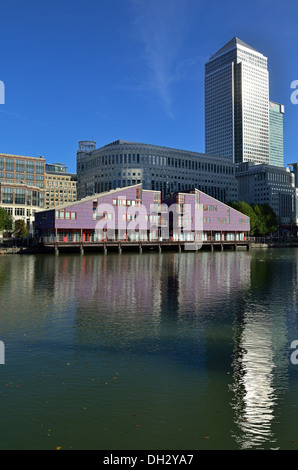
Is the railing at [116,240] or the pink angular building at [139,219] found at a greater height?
the pink angular building at [139,219]

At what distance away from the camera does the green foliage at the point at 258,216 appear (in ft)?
590

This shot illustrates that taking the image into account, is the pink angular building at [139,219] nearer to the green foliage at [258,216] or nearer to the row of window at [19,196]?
the green foliage at [258,216]

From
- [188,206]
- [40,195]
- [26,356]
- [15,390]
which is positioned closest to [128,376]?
[15,390]

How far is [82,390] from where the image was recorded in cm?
1479

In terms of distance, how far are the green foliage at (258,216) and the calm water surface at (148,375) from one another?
151 m

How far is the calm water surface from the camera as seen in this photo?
38.5ft

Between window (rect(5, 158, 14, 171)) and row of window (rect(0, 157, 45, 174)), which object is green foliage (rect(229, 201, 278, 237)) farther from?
window (rect(5, 158, 14, 171))

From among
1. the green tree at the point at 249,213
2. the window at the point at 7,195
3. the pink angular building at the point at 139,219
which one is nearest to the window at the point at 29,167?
the window at the point at 7,195

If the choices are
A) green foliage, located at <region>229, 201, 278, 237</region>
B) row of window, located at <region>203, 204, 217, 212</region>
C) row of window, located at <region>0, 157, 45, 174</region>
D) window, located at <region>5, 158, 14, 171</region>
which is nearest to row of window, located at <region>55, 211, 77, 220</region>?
row of window, located at <region>203, 204, 217, 212</region>

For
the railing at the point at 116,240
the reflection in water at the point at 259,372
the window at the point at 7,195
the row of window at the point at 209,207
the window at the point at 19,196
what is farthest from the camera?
the window at the point at 19,196

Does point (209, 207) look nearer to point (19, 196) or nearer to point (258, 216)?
point (258, 216)

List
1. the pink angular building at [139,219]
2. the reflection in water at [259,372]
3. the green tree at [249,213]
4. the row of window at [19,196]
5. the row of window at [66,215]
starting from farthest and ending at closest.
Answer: the green tree at [249,213] < the row of window at [19,196] < the pink angular building at [139,219] < the row of window at [66,215] < the reflection in water at [259,372]

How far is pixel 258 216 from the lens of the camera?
189m

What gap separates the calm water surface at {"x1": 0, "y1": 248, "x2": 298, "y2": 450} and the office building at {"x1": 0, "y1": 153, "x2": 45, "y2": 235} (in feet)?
491
